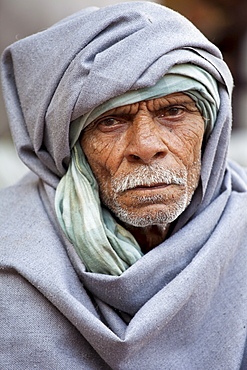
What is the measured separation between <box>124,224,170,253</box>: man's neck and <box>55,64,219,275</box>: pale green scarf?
10 centimetres

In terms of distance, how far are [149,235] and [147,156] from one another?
1.46 ft

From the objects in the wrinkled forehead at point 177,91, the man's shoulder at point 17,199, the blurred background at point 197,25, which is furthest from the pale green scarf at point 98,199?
the blurred background at point 197,25


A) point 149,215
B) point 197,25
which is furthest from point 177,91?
point 197,25

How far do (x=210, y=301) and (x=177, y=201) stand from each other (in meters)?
0.45

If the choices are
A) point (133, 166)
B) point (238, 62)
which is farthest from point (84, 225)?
point (238, 62)

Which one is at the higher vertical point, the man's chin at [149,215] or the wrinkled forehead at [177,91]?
the wrinkled forehead at [177,91]

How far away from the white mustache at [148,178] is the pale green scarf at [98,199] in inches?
5.8

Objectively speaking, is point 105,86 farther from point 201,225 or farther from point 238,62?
point 238,62

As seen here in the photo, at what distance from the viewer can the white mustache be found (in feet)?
7.00

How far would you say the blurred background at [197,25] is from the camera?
520 centimetres

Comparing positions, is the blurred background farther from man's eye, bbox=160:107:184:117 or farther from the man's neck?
man's eye, bbox=160:107:184:117

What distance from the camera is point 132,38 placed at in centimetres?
211

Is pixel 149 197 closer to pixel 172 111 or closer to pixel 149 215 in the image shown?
pixel 149 215

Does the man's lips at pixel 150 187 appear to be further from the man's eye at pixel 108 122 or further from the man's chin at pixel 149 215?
the man's eye at pixel 108 122
